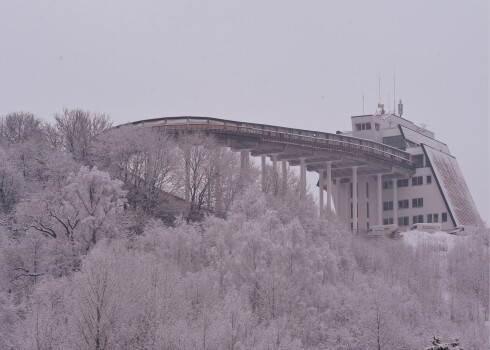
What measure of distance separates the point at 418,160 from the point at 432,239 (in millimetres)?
24589

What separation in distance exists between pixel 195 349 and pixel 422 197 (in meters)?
66.6

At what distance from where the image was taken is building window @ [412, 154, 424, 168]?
109738 millimetres

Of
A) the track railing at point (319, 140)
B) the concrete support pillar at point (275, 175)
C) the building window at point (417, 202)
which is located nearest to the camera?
the concrete support pillar at point (275, 175)

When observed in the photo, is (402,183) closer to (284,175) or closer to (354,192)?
(354,192)

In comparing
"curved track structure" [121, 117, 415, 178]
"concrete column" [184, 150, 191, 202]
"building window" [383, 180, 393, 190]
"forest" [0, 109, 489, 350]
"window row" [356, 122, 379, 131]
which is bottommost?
"forest" [0, 109, 489, 350]

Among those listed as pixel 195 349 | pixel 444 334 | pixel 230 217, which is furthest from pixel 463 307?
pixel 195 349

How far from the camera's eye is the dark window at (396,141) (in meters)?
114

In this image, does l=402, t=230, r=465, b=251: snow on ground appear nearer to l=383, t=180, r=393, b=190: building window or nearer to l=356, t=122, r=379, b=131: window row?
l=383, t=180, r=393, b=190: building window

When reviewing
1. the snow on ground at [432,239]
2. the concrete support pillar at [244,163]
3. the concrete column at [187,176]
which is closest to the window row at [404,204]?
the snow on ground at [432,239]

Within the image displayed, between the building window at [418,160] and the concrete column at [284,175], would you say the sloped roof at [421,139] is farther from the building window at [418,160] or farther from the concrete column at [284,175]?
the concrete column at [284,175]

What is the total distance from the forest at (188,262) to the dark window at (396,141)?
26137 millimetres

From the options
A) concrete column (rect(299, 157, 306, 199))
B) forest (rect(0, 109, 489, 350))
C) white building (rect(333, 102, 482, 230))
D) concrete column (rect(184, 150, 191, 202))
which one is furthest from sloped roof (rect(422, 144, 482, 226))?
concrete column (rect(184, 150, 191, 202))

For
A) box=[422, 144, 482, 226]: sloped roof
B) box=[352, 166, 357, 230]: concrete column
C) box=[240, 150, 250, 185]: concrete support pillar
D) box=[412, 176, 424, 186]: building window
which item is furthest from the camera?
box=[412, 176, 424, 186]: building window

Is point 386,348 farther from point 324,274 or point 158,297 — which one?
point 158,297
